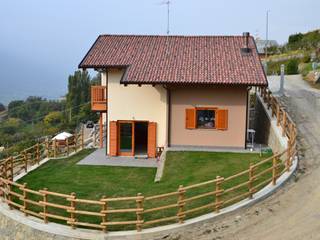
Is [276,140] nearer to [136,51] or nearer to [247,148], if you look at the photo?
[247,148]

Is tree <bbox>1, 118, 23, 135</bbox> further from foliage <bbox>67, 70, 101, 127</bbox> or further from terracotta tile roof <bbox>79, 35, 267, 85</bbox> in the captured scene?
terracotta tile roof <bbox>79, 35, 267, 85</bbox>

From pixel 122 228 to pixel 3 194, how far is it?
527 centimetres

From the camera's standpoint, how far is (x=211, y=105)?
20.2 m

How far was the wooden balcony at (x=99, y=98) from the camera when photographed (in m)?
21.8

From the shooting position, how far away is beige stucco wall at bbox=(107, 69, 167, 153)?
824 inches

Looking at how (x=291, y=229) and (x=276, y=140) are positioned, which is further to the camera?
(x=276, y=140)

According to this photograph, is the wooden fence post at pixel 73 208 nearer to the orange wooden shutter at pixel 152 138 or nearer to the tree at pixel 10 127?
the orange wooden shutter at pixel 152 138

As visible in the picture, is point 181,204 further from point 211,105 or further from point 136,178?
point 211,105

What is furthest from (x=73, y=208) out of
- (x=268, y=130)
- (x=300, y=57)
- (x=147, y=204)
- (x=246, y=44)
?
(x=300, y=57)

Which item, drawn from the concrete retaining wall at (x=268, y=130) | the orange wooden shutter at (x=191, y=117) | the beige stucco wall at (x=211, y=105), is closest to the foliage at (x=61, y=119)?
the concrete retaining wall at (x=268, y=130)

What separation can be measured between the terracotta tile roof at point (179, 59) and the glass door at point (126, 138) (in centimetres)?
274

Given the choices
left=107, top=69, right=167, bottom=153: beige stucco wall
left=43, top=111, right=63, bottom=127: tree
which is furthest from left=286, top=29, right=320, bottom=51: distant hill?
left=43, top=111, right=63, bottom=127: tree

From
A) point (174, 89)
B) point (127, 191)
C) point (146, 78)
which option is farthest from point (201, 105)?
point (127, 191)

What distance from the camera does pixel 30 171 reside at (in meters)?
20.1
